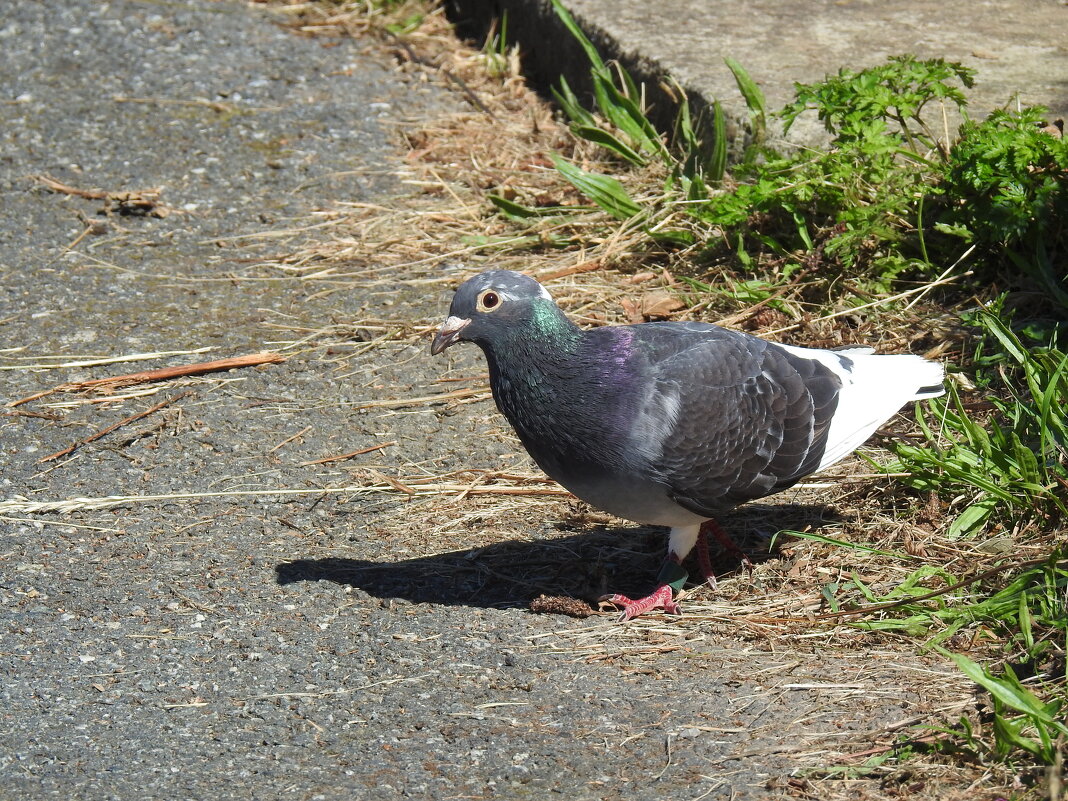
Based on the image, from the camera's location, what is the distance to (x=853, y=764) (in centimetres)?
266

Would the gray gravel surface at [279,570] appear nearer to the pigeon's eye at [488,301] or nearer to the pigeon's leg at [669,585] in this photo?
the pigeon's leg at [669,585]

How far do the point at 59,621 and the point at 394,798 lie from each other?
4.29 feet

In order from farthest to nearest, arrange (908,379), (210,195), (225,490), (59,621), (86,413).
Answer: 1. (210,195)
2. (86,413)
3. (225,490)
4. (908,379)
5. (59,621)

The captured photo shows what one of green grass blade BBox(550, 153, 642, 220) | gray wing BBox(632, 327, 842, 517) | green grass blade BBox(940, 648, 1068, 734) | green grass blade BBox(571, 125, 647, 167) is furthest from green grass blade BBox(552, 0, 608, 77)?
green grass blade BBox(940, 648, 1068, 734)

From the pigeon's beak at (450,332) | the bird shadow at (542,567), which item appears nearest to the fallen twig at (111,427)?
the bird shadow at (542,567)

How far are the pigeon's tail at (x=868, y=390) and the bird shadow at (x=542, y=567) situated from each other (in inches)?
13.3

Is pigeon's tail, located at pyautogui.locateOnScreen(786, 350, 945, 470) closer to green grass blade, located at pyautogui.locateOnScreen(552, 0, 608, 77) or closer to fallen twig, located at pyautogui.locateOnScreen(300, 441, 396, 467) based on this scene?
fallen twig, located at pyautogui.locateOnScreen(300, 441, 396, 467)

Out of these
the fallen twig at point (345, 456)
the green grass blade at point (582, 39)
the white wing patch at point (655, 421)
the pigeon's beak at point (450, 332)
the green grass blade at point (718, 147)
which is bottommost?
the fallen twig at point (345, 456)

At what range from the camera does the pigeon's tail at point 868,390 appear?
369 cm

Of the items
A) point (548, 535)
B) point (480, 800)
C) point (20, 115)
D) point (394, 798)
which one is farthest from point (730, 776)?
point (20, 115)

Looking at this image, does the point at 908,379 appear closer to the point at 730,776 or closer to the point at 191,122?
the point at 730,776

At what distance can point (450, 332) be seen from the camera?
3414 millimetres

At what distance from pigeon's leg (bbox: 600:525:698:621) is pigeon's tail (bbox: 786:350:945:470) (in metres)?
0.48

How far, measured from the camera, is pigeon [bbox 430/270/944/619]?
11.0 ft
